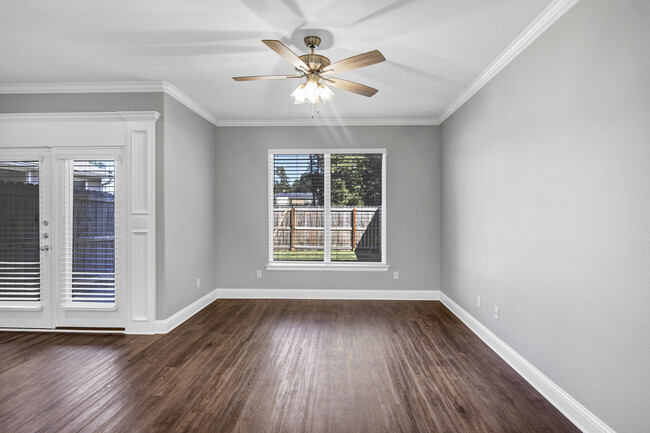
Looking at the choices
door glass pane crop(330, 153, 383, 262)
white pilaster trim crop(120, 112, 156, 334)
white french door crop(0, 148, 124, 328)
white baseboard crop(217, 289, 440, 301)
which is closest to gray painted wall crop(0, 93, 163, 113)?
white pilaster trim crop(120, 112, 156, 334)

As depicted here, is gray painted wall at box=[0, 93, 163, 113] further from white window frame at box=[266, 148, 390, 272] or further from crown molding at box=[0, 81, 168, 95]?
white window frame at box=[266, 148, 390, 272]

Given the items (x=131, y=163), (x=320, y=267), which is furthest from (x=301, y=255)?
(x=131, y=163)

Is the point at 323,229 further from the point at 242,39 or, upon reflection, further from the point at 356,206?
the point at 242,39

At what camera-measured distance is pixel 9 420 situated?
7.17 feet

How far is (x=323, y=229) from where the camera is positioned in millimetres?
5379

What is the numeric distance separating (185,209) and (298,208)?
176cm

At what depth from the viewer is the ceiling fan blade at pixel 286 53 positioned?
2229 mm

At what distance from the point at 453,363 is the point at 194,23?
11.9ft

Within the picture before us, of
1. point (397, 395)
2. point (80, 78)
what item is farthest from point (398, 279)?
point (80, 78)

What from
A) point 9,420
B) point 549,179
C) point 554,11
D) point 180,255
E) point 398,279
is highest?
point 554,11

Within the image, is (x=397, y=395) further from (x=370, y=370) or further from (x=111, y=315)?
(x=111, y=315)

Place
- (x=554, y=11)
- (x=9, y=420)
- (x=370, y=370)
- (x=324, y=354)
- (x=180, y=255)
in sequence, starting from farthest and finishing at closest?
(x=180, y=255), (x=324, y=354), (x=370, y=370), (x=554, y=11), (x=9, y=420)

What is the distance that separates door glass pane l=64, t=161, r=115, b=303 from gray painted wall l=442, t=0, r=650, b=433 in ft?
13.8

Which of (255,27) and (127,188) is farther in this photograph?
(127,188)
